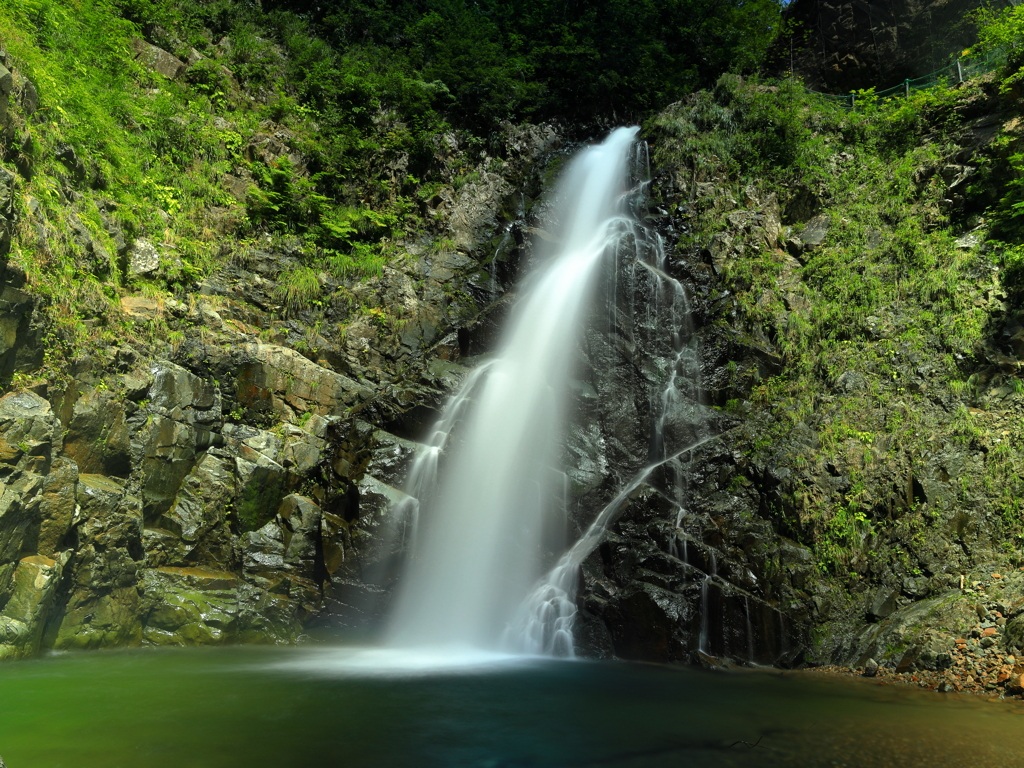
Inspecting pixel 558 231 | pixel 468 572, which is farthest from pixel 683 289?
pixel 468 572

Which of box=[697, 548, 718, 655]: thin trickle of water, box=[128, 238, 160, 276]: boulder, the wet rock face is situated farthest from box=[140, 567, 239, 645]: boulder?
box=[697, 548, 718, 655]: thin trickle of water

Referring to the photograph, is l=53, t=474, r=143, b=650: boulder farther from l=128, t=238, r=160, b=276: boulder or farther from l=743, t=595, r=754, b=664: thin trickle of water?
l=743, t=595, r=754, b=664: thin trickle of water

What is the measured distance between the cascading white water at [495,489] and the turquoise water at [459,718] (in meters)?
2.14

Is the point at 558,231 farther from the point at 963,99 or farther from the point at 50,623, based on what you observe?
the point at 50,623

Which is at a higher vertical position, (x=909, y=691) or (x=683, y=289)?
(x=683, y=289)

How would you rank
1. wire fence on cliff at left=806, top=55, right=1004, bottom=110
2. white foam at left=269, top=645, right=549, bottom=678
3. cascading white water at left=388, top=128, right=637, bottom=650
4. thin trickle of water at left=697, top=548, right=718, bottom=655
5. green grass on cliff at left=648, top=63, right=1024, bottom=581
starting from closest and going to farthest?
white foam at left=269, top=645, right=549, bottom=678 < thin trickle of water at left=697, top=548, right=718, bottom=655 < green grass on cliff at left=648, top=63, right=1024, bottom=581 < cascading white water at left=388, top=128, right=637, bottom=650 < wire fence on cliff at left=806, top=55, right=1004, bottom=110

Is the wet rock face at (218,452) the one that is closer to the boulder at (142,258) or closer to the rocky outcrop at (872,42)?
the boulder at (142,258)

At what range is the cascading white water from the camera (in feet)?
34.1

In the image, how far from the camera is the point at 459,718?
19.2ft

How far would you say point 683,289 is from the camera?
13.7 metres

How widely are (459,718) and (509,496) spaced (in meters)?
5.68

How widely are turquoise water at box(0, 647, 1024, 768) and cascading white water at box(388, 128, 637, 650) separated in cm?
214

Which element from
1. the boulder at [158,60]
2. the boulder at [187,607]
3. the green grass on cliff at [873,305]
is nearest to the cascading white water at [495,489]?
the boulder at [187,607]

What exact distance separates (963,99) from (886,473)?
37.3ft
